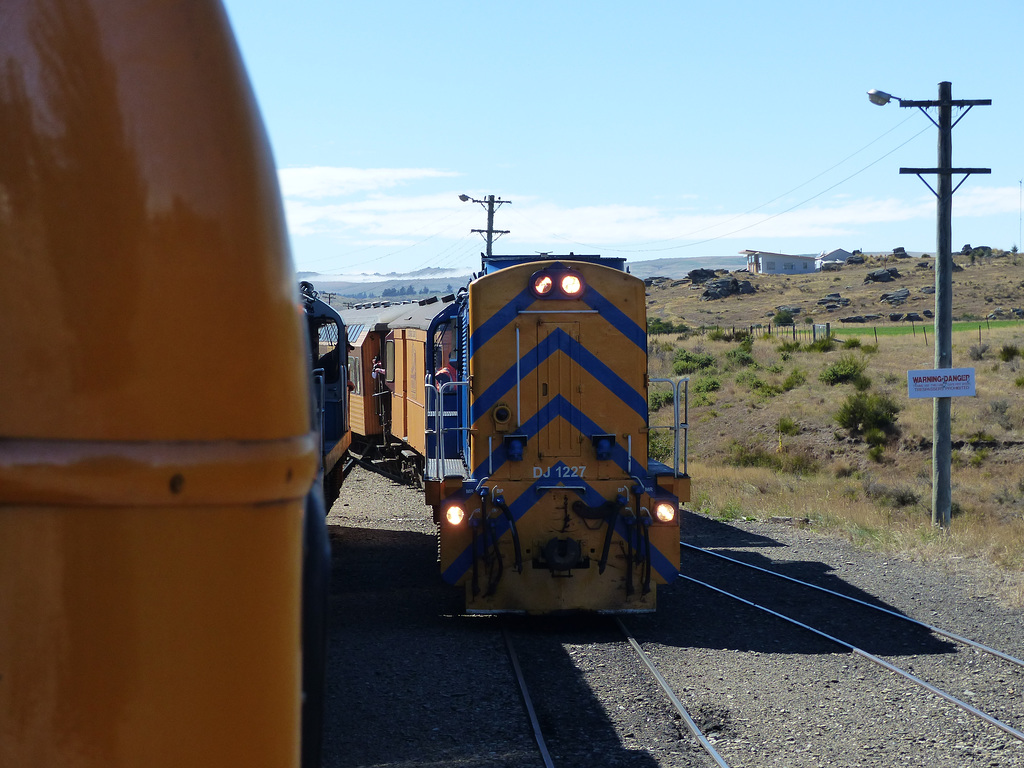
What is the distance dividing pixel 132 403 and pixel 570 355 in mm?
7679

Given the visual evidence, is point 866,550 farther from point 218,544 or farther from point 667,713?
point 218,544

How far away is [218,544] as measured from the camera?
1.52m

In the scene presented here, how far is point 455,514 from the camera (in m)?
8.95

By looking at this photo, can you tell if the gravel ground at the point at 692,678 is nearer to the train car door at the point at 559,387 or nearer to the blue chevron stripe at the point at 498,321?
the train car door at the point at 559,387

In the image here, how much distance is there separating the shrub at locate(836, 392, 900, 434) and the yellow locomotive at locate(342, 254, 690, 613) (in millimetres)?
21843

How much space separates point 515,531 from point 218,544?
735 centimetres

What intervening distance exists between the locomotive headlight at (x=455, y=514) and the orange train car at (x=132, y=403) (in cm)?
734

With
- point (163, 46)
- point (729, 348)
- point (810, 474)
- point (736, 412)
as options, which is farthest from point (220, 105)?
point (729, 348)

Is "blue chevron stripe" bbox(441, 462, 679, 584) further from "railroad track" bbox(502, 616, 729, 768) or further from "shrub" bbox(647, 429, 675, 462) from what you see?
"shrub" bbox(647, 429, 675, 462)

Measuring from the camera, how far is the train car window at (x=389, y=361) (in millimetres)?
18266

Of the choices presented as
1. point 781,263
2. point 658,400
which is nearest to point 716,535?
point 658,400

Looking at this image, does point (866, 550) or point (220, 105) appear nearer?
point (220, 105)

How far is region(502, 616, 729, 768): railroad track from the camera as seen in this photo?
6219 millimetres

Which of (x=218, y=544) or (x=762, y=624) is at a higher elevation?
(x=218, y=544)
